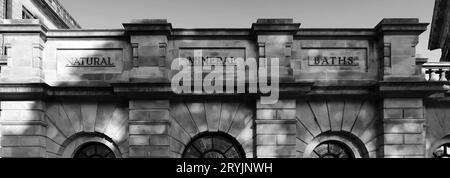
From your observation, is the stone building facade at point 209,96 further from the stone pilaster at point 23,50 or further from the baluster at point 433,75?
the baluster at point 433,75

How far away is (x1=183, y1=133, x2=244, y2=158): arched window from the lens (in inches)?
595

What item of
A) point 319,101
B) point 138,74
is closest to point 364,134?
point 319,101

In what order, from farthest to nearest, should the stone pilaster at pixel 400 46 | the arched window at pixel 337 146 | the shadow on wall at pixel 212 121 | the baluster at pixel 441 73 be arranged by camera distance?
1. the baluster at pixel 441 73
2. the arched window at pixel 337 146
3. the stone pilaster at pixel 400 46
4. the shadow on wall at pixel 212 121

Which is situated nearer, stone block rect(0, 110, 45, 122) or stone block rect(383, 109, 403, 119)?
stone block rect(0, 110, 45, 122)

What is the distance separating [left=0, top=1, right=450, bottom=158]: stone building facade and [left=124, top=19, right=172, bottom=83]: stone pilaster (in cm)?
3

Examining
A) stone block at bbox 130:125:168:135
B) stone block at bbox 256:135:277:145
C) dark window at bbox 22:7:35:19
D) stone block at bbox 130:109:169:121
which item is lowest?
stone block at bbox 256:135:277:145

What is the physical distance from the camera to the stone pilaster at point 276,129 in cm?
1461

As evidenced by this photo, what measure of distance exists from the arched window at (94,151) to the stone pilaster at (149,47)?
2323 mm

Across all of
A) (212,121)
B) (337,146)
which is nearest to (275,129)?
(212,121)

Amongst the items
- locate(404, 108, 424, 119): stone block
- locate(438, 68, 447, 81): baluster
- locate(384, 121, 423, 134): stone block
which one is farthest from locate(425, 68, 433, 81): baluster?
locate(384, 121, 423, 134): stone block

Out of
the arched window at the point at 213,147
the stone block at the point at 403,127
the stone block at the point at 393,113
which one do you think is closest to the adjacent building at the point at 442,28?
the stone block at the point at 403,127

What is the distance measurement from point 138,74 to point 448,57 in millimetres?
17294

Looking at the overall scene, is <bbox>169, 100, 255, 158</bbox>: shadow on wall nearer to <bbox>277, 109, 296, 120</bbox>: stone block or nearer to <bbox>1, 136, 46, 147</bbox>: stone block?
<bbox>277, 109, 296, 120</bbox>: stone block

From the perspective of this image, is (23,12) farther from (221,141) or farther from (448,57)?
(448,57)
